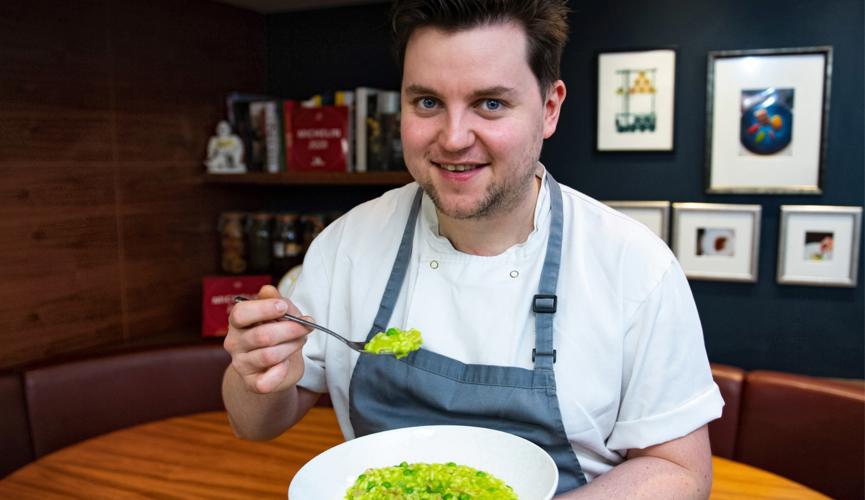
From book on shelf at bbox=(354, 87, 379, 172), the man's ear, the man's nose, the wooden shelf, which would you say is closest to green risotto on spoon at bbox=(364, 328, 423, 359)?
the man's nose

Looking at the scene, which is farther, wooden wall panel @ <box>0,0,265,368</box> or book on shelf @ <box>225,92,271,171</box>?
book on shelf @ <box>225,92,271,171</box>

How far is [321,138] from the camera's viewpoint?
292 centimetres

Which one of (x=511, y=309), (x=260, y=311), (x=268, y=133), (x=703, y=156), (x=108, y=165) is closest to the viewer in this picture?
(x=260, y=311)

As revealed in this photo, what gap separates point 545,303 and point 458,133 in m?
0.36

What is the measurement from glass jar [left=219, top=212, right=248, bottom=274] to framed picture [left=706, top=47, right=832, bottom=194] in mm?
1972

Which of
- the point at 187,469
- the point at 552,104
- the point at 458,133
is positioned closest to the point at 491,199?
the point at 458,133

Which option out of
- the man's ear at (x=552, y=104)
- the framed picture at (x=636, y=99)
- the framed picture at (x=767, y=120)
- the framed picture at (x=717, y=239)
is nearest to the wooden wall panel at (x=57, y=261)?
the man's ear at (x=552, y=104)

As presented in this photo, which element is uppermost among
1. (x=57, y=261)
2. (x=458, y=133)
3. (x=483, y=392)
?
(x=458, y=133)

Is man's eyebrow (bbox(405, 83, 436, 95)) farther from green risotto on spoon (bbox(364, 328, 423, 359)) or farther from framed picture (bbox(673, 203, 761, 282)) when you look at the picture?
framed picture (bbox(673, 203, 761, 282))

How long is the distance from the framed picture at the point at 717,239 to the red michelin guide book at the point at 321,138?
139cm

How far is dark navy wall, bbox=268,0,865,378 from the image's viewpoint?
2.53 m

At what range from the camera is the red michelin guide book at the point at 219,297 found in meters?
2.89

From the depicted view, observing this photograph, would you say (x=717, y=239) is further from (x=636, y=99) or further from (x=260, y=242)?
(x=260, y=242)

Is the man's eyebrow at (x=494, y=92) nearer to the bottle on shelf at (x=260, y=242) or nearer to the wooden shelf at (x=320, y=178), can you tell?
the wooden shelf at (x=320, y=178)
